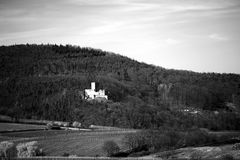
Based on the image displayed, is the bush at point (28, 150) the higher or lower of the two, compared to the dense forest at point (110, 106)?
lower

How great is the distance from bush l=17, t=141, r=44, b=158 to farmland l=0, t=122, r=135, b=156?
267 cm

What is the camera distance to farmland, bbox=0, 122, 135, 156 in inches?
3688

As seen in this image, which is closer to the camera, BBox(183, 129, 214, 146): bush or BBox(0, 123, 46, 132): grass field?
BBox(183, 129, 214, 146): bush

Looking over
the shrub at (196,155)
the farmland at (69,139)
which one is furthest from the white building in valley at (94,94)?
the shrub at (196,155)

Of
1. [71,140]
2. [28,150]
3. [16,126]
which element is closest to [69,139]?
[71,140]

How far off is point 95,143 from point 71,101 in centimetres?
6222

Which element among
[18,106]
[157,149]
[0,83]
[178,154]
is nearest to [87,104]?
[18,106]

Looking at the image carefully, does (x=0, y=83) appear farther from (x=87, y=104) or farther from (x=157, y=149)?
(x=157, y=149)

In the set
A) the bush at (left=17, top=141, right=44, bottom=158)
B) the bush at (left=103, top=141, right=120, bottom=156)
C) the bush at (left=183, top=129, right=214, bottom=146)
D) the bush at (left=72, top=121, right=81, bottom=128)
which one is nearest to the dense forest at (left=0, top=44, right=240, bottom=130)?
the bush at (left=72, top=121, right=81, bottom=128)

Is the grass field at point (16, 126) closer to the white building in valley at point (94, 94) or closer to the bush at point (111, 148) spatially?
the bush at point (111, 148)

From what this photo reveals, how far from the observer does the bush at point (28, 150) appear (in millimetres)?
86756

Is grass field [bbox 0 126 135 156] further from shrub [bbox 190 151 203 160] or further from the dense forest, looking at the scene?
the dense forest

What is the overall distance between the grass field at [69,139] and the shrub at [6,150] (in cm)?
719

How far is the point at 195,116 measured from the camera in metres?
154
